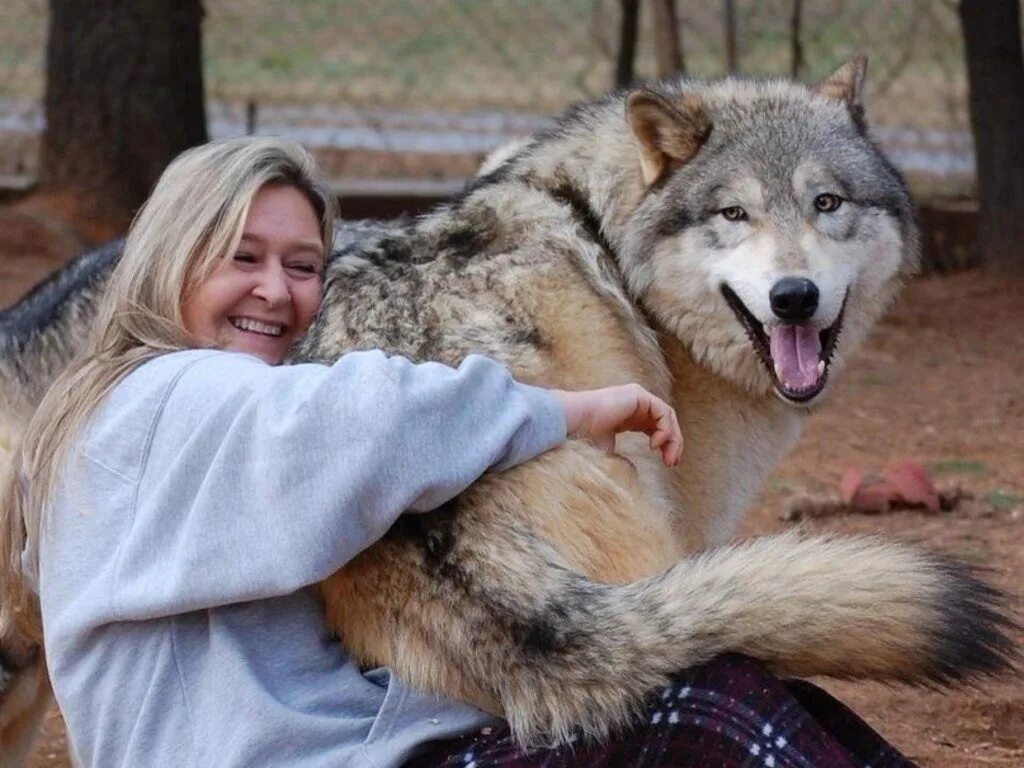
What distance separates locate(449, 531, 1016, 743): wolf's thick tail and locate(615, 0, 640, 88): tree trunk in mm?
8359

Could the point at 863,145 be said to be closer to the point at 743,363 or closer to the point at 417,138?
the point at 743,363

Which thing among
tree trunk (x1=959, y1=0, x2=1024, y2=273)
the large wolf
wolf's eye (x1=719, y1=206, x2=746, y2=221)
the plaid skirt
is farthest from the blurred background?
the plaid skirt

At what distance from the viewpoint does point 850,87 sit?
12.8 feet

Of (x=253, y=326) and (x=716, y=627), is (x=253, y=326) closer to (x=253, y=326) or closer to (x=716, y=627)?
(x=253, y=326)

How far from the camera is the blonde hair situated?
255 centimetres

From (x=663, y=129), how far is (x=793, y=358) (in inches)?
23.2

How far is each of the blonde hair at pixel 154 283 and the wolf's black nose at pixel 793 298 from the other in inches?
48.7

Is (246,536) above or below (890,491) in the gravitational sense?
above

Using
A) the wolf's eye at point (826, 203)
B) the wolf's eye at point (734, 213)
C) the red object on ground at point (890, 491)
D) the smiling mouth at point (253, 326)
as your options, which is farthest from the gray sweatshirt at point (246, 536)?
the red object on ground at point (890, 491)

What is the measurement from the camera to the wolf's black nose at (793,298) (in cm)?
348

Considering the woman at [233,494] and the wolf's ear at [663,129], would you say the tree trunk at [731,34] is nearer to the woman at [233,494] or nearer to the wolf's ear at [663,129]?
the wolf's ear at [663,129]

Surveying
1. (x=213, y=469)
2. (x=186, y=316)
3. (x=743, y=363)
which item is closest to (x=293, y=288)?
(x=186, y=316)

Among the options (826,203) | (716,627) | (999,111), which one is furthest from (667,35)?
(716,627)

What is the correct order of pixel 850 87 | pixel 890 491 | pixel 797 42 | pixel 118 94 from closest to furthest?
pixel 850 87
pixel 890 491
pixel 118 94
pixel 797 42
